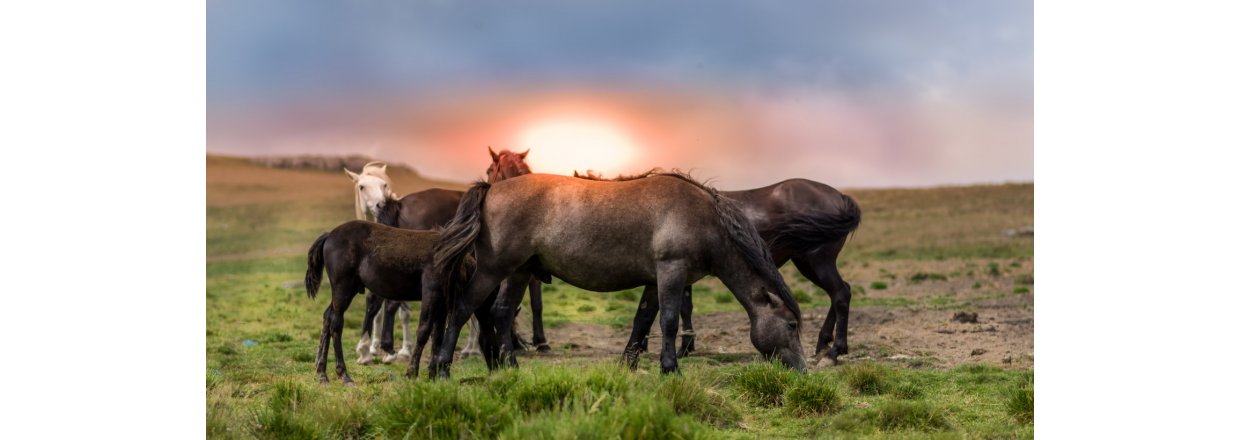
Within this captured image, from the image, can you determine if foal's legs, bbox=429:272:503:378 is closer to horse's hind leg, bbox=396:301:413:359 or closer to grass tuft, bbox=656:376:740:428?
grass tuft, bbox=656:376:740:428

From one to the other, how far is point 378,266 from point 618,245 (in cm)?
218

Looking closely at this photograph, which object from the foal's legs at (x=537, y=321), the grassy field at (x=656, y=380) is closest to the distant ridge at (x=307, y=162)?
the grassy field at (x=656, y=380)

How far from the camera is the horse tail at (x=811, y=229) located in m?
11.7

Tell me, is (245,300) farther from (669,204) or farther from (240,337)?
(669,204)

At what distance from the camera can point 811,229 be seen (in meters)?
11.7

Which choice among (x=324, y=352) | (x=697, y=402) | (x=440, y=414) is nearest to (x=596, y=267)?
(x=697, y=402)

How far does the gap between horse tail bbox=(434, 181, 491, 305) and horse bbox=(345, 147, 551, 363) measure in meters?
2.73

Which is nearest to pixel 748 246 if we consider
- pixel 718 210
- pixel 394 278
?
pixel 718 210

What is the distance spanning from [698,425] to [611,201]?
2.63 m

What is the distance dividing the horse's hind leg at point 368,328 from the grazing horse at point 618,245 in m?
2.92

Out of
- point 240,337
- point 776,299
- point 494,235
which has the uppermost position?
point 494,235

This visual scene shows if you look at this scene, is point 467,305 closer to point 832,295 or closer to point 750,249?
point 750,249

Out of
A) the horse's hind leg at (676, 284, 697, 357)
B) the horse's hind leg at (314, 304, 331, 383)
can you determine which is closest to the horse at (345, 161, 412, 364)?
the horse's hind leg at (314, 304, 331, 383)

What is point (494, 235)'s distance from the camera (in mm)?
8289
